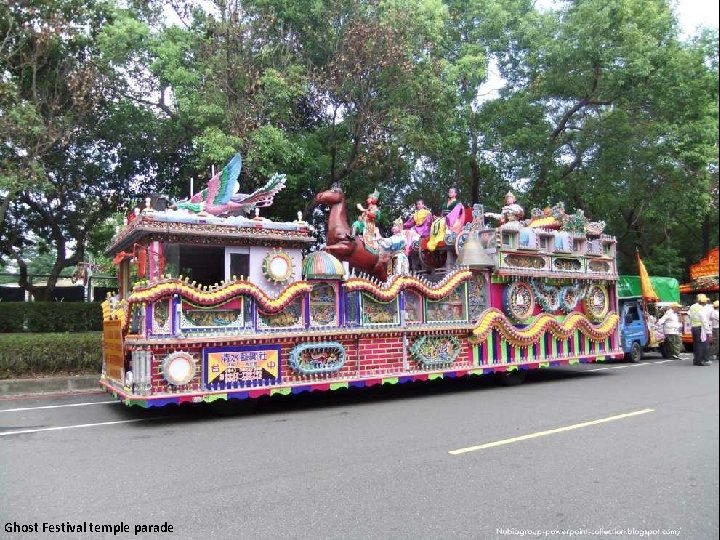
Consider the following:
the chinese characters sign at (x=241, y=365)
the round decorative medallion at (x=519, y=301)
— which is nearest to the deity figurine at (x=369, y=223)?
the round decorative medallion at (x=519, y=301)

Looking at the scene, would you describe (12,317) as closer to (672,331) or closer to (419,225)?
(419,225)

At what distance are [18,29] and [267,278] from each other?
8.43 m

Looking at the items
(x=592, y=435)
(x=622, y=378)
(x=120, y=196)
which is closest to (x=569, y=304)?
(x=622, y=378)

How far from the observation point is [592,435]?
6.66 metres

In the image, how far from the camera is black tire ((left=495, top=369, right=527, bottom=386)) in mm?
11570

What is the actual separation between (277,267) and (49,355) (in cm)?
534

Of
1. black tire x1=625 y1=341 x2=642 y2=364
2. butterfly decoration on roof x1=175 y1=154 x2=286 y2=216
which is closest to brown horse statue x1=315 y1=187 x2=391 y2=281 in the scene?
butterfly decoration on roof x1=175 y1=154 x2=286 y2=216

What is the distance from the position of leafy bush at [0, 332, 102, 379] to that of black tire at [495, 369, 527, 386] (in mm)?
8030

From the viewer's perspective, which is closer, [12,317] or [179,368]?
[179,368]

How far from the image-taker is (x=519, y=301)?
11.5m

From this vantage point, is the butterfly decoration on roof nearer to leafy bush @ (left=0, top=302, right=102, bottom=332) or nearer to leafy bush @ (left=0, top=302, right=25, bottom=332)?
leafy bush @ (left=0, top=302, right=102, bottom=332)

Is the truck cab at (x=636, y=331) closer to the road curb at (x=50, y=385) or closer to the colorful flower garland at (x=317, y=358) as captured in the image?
the colorful flower garland at (x=317, y=358)

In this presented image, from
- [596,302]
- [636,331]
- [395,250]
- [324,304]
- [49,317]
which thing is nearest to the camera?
[324,304]

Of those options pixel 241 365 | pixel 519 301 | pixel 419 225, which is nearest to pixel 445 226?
pixel 419 225
